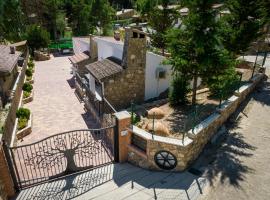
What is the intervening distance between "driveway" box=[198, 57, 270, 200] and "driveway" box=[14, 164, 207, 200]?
76cm

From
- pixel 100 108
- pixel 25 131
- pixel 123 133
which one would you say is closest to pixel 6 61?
pixel 25 131

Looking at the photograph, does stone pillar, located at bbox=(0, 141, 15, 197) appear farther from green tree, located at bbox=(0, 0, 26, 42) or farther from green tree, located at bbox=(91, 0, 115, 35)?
green tree, located at bbox=(91, 0, 115, 35)

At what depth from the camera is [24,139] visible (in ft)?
47.8

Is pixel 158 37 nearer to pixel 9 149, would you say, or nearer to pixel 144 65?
pixel 144 65

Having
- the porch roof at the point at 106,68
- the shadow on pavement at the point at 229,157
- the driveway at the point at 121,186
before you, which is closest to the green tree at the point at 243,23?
the shadow on pavement at the point at 229,157

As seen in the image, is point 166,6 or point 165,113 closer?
point 165,113

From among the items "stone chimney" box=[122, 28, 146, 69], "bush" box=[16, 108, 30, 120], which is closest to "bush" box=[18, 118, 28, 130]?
"bush" box=[16, 108, 30, 120]

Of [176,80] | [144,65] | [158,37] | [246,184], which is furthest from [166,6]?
[246,184]

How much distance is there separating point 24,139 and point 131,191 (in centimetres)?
803

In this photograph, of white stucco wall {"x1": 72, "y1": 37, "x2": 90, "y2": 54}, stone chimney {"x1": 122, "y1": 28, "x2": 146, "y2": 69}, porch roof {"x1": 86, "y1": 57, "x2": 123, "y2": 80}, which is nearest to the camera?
stone chimney {"x1": 122, "y1": 28, "x2": 146, "y2": 69}

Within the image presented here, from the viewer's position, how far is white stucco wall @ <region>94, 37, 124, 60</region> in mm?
18392

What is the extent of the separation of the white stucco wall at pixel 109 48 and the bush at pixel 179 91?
507cm

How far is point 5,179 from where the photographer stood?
929 cm

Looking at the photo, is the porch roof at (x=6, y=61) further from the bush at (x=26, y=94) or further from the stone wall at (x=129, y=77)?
the stone wall at (x=129, y=77)
